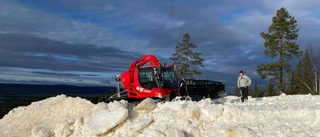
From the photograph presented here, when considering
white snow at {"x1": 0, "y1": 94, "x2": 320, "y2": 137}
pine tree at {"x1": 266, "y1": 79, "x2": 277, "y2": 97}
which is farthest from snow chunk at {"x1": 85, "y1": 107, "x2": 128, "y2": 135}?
pine tree at {"x1": 266, "y1": 79, "x2": 277, "y2": 97}

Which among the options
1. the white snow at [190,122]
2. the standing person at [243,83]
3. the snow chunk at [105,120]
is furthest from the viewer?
the standing person at [243,83]

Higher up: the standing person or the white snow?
the standing person

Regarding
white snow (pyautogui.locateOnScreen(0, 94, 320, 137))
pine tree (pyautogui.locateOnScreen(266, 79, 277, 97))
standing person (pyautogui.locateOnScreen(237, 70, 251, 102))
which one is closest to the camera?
white snow (pyautogui.locateOnScreen(0, 94, 320, 137))

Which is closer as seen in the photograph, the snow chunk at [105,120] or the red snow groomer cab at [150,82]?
the snow chunk at [105,120]

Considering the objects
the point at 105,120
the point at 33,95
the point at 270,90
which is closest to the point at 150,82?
the point at 105,120

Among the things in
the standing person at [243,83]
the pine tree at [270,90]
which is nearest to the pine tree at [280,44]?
the pine tree at [270,90]

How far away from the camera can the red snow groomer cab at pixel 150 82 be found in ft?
58.9

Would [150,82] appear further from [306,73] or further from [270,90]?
[306,73]

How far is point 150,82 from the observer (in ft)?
60.0

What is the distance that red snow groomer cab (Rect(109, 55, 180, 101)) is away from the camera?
706 inches

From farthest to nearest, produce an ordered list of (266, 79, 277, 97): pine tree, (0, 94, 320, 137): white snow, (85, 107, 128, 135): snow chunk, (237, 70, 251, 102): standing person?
1. (266, 79, 277, 97): pine tree
2. (237, 70, 251, 102): standing person
3. (85, 107, 128, 135): snow chunk
4. (0, 94, 320, 137): white snow

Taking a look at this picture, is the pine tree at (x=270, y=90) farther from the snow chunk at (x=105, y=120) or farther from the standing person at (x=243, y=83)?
the snow chunk at (x=105, y=120)

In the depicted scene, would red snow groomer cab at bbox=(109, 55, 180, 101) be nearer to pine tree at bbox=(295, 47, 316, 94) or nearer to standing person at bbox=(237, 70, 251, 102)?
standing person at bbox=(237, 70, 251, 102)

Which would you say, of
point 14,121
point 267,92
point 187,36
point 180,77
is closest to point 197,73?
point 187,36
